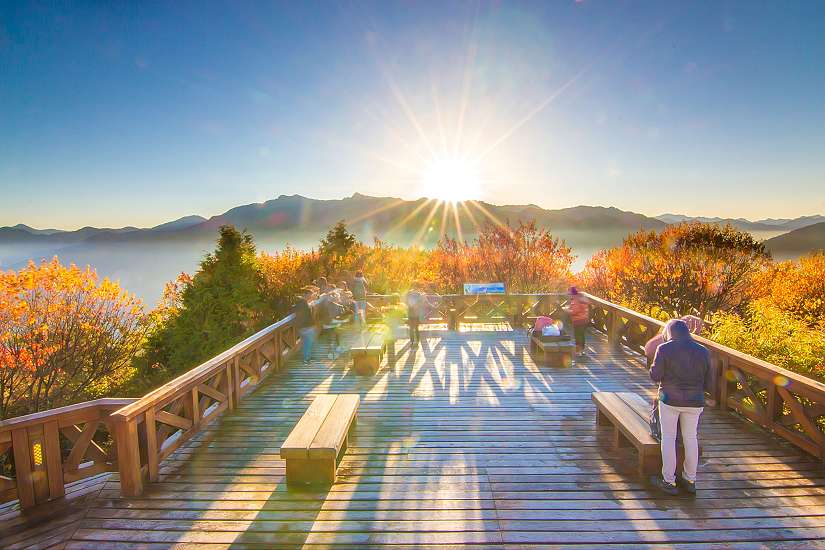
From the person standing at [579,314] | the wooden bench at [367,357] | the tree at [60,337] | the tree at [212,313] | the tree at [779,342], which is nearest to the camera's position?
the wooden bench at [367,357]

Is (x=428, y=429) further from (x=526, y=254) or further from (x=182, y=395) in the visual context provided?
(x=526, y=254)

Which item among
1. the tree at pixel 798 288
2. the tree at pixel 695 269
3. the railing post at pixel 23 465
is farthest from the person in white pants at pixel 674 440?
the tree at pixel 798 288

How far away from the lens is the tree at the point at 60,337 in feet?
41.8

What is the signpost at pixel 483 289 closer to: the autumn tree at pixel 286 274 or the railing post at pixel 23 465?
the autumn tree at pixel 286 274

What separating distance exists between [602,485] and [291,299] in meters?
14.8

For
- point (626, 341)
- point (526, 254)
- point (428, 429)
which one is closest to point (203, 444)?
point (428, 429)

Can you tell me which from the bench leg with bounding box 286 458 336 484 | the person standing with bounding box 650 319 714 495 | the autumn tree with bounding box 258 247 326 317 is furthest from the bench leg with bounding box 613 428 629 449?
the autumn tree with bounding box 258 247 326 317

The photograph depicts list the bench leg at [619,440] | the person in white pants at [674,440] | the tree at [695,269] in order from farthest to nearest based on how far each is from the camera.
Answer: the tree at [695,269] → the bench leg at [619,440] → the person in white pants at [674,440]

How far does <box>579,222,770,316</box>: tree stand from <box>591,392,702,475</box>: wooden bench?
45.1 feet

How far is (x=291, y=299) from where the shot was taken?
17.5m

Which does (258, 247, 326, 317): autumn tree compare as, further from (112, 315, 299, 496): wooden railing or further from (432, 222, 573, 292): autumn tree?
(112, 315, 299, 496): wooden railing

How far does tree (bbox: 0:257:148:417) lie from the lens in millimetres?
12734

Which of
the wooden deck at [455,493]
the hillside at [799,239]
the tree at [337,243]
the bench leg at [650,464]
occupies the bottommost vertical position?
the hillside at [799,239]

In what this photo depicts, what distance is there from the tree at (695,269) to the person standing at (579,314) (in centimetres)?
1039
